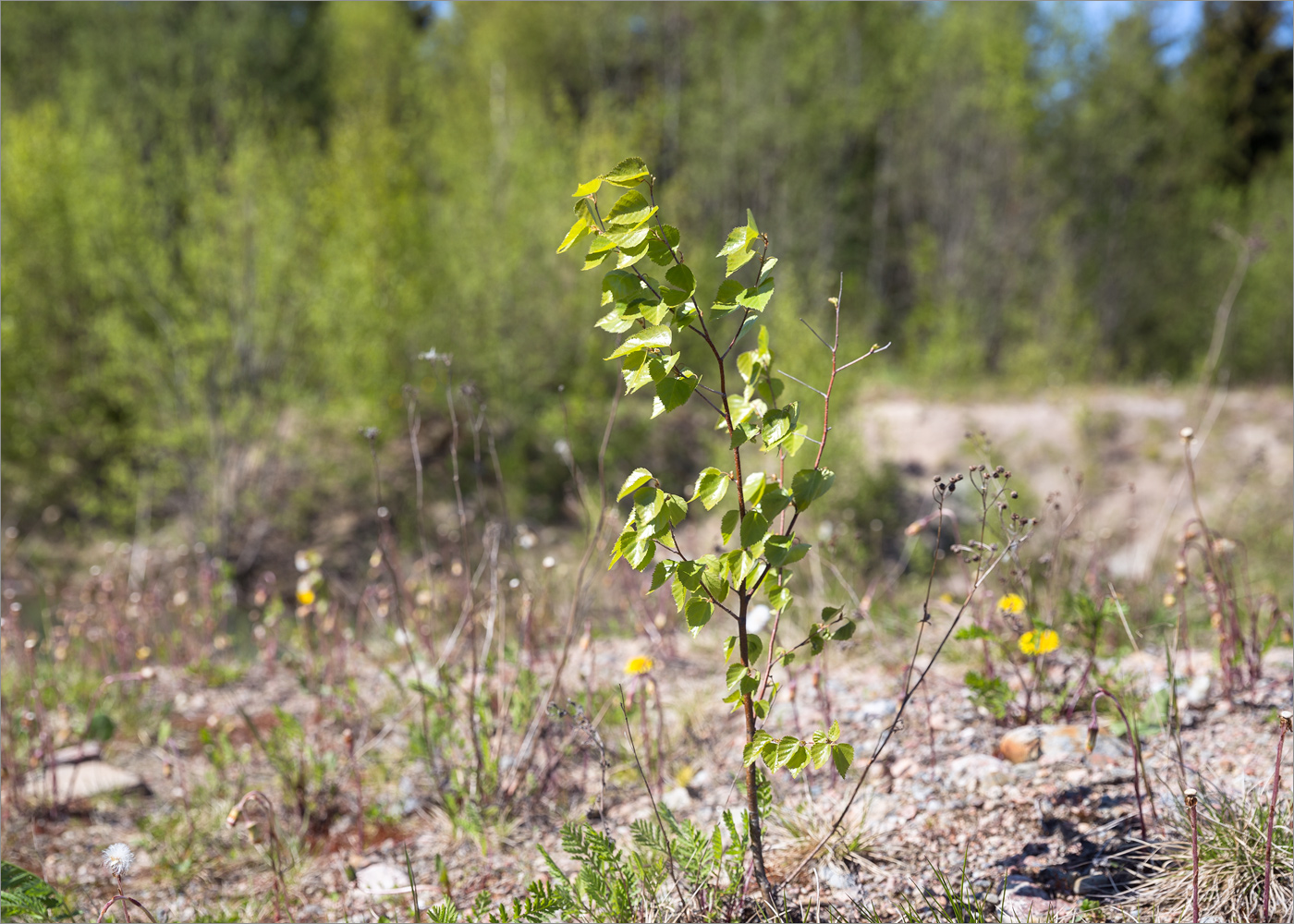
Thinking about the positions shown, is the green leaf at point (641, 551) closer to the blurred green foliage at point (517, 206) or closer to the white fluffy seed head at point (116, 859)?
the white fluffy seed head at point (116, 859)

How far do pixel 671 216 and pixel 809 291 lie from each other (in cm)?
245

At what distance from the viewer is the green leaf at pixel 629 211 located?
1.37 m

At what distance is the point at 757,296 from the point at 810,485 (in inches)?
13.5

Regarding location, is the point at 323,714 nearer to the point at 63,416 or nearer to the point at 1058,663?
the point at 1058,663

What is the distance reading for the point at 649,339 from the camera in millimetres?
1366

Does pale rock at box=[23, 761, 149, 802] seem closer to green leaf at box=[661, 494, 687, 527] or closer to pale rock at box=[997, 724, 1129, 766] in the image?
green leaf at box=[661, 494, 687, 527]

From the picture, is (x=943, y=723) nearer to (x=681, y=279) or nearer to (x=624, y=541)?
(x=624, y=541)

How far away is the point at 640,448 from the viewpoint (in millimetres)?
12664

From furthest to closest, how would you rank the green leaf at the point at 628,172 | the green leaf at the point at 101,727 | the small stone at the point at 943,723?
the green leaf at the point at 101,727, the small stone at the point at 943,723, the green leaf at the point at 628,172

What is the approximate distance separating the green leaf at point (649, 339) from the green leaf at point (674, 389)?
63 millimetres

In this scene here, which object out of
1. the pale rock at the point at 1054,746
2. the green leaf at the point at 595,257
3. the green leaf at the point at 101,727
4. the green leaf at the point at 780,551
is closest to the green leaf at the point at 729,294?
the green leaf at the point at 595,257

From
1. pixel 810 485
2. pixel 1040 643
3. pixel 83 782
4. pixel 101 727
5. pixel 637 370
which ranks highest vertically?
pixel 637 370

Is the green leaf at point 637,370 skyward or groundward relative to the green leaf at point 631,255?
groundward

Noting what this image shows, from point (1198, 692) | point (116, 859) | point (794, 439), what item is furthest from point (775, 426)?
point (1198, 692)
